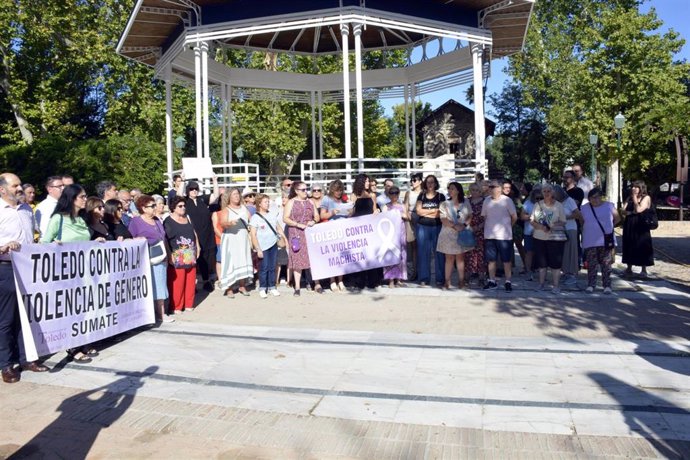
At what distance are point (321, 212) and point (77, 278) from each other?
15.7ft

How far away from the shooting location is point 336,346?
6.95 metres

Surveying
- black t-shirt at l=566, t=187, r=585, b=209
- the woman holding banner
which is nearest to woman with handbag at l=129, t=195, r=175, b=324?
the woman holding banner

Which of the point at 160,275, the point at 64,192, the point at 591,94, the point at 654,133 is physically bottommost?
the point at 160,275

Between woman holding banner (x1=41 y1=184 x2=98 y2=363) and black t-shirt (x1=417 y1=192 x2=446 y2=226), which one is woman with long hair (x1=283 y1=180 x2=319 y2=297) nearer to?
black t-shirt (x1=417 y1=192 x2=446 y2=226)

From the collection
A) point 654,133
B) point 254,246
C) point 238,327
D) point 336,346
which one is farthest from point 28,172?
point 654,133

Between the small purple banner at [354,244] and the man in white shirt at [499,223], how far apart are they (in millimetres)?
1550

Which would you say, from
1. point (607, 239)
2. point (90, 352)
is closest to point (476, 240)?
point (607, 239)

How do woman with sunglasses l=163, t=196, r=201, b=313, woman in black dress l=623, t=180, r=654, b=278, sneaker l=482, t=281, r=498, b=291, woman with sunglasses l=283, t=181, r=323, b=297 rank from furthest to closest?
woman in black dress l=623, t=180, r=654, b=278, sneaker l=482, t=281, r=498, b=291, woman with sunglasses l=283, t=181, r=323, b=297, woman with sunglasses l=163, t=196, r=201, b=313

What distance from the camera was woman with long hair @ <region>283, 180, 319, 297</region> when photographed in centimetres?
988

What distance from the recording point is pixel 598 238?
9484 millimetres

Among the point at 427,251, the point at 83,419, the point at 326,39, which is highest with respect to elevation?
the point at 326,39

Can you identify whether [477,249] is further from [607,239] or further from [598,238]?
[607,239]

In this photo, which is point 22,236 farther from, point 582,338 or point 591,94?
point 591,94

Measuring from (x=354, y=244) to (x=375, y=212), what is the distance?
71 centimetres
